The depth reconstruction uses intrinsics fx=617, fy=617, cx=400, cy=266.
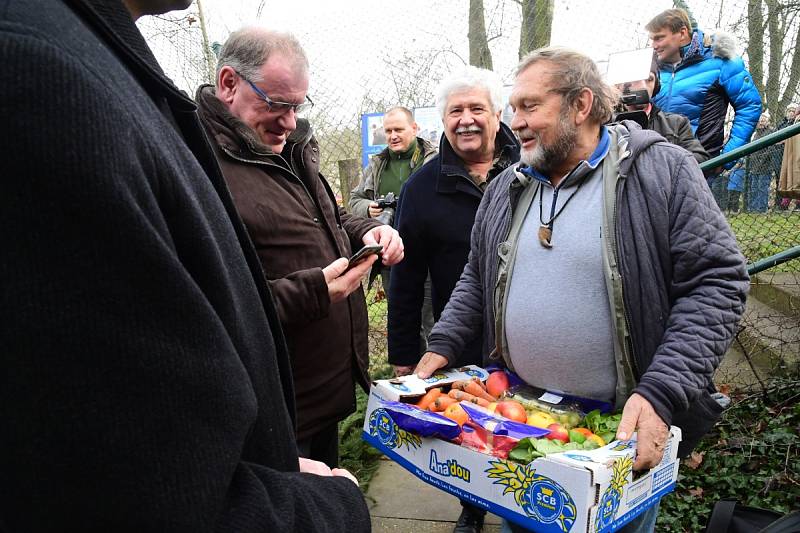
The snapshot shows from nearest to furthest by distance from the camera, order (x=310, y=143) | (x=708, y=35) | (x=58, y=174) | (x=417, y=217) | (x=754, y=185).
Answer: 1. (x=58, y=174)
2. (x=310, y=143)
3. (x=417, y=217)
4. (x=708, y=35)
5. (x=754, y=185)

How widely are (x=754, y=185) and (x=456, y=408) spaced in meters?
4.01

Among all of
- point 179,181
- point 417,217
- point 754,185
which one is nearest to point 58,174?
point 179,181

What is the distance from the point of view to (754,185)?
15.6ft

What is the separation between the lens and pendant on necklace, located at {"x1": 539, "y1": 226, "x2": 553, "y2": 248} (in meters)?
2.05

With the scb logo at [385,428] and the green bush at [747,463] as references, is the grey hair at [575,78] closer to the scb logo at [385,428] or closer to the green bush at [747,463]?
the scb logo at [385,428]

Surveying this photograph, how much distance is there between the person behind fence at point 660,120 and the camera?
364 cm

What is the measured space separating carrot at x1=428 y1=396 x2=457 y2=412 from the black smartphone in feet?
1.76

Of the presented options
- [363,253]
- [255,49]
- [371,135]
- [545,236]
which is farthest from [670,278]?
[371,135]

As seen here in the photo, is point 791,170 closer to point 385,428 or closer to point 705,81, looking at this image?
point 705,81

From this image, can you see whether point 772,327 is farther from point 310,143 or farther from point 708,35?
point 310,143

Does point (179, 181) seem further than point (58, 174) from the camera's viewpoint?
Yes

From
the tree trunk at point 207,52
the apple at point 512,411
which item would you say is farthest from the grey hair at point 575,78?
the tree trunk at point 207,52

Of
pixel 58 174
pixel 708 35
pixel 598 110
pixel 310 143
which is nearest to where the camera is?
pixel 58 174

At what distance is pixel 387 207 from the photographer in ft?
14.5
